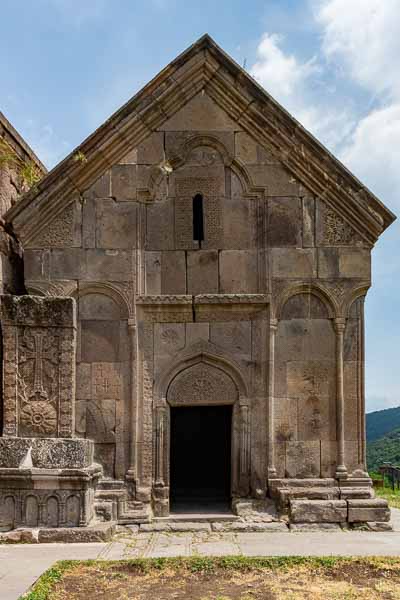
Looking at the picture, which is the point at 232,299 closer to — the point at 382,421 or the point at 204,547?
the point at 204,547

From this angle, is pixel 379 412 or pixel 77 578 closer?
pixel 77 578

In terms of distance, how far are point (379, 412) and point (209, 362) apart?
5752 centimetres

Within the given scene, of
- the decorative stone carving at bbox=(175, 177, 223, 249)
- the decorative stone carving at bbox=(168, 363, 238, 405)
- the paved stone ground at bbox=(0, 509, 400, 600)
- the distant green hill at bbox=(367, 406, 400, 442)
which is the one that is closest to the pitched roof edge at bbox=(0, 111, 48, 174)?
the decorative stone carving at bbox=(175, 177, 223, 249)

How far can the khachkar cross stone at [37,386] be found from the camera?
8164mm

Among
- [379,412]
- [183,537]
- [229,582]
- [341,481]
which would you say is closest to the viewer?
[229,582]

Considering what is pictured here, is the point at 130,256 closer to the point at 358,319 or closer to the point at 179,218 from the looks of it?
the point at 179,218

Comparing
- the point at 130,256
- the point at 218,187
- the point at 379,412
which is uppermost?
the point at 218,187

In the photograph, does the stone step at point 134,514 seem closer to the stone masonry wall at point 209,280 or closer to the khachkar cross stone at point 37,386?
the stone masonry wall at point 209,280

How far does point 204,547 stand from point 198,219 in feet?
14.6

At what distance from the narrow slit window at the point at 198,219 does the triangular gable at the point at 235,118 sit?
1.19 m

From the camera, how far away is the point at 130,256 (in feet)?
30.7

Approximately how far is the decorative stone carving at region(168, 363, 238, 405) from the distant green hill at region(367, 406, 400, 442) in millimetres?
47904

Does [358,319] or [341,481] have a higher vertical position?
[358,319]

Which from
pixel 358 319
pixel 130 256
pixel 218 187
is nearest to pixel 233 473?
pixel 358 319
